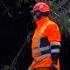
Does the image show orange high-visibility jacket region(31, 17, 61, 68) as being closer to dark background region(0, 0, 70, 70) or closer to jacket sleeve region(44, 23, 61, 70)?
jacket sleeve region(44, 23, 61, 70)

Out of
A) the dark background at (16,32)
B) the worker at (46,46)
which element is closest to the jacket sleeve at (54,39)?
the worker at (46,46)

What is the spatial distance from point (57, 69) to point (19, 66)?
2681mm

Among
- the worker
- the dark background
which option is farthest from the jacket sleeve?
the dark background

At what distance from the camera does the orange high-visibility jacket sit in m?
8.96

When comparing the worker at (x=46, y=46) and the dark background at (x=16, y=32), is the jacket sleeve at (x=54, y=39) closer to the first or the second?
Answer: the worker at (x=46, y=46)

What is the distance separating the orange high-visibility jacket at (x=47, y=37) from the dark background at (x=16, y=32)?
1.67m

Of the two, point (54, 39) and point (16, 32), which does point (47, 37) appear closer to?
point (54, 39)

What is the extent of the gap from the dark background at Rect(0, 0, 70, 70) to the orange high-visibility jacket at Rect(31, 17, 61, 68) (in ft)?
5.47

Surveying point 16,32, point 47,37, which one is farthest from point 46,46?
point 16,32

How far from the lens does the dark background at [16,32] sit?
11.0m

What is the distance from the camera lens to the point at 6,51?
1178 cm

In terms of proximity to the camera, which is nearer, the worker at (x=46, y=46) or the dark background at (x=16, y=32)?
the worker at (x=46, y=46)

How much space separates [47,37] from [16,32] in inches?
115

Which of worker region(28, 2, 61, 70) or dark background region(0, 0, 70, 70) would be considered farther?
dark background region(0, 0, 70, 70)
